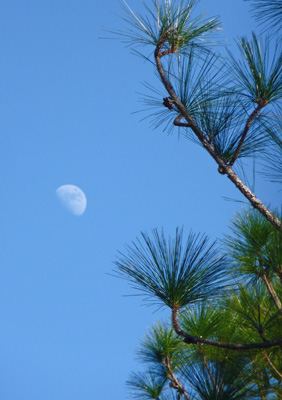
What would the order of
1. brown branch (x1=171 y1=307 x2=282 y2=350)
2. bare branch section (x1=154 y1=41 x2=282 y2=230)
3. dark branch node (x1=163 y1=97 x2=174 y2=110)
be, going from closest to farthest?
brown branch (x1=171 y1=307 x2=282 y2=350) < bare branch section (x1=154 y1=41 x2=282 y2=230) < dark branch node (x1=163 y1=97 x2=174 y2=110)

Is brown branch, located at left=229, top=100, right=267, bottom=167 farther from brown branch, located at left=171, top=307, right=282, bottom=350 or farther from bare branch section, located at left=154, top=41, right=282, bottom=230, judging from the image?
brown branch, located at left=171, top=307, right=282, bottom=350

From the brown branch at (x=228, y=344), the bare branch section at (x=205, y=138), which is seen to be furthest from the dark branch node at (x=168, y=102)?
the brown branch at (x=228, y=344)

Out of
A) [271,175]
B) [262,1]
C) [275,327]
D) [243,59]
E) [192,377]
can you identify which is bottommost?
[192,377]

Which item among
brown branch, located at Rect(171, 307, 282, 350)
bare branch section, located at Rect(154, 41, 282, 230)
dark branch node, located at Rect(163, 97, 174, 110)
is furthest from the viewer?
dark branch node, located at Rect(163, 97, 174, 110)

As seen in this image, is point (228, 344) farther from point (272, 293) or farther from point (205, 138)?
Result: point (205, 138)

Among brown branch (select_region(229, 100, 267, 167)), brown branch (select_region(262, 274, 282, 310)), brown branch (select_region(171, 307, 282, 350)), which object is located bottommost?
brown branch (select_region(171, 307, 282, 350))

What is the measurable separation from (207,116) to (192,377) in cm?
53

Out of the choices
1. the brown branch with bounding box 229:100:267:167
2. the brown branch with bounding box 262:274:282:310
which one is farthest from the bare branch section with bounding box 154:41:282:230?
the brown branch with bounding box 262:274:282:310

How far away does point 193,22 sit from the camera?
1.51m

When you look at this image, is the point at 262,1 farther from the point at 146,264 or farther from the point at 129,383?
the point at 129,383

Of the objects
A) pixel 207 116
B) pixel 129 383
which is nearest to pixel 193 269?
pixel 207 116

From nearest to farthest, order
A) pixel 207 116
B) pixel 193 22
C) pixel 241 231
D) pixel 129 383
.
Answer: pixel 207 116, pixel 193 22, pixel 241 231, pixel 129 383

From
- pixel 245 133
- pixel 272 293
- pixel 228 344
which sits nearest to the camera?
pixel 228 344

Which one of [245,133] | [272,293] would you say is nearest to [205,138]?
[245,133]
